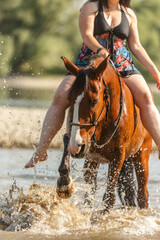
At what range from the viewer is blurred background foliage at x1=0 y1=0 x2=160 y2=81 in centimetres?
4150

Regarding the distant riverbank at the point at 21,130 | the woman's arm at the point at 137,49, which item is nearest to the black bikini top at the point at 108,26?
the woman's arm at the point at 137,49

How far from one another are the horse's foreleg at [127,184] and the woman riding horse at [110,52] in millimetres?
737

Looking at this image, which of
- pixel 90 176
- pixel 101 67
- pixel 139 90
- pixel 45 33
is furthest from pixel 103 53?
pixel 45 33

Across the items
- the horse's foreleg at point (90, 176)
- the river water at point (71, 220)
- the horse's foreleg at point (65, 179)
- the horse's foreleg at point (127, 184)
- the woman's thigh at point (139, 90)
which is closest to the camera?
the horse's foreleg at point (65, 179)

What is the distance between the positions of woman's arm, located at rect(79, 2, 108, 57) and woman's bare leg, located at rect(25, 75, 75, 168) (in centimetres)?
39

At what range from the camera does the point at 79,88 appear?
4895 mm

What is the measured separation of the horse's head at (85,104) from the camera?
190 inches

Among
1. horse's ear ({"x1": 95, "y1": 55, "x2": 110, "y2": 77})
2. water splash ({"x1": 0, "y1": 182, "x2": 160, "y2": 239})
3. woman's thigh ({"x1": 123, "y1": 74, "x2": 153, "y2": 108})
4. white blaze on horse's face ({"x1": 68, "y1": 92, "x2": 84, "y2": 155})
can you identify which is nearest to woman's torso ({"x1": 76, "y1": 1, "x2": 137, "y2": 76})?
woman's thigh ({"x1": 123, "y1": 74, "x2": 153, "y2": 108})

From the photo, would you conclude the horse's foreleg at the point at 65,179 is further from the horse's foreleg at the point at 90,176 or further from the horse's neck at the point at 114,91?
the horse's foreleg at the point at 90,176

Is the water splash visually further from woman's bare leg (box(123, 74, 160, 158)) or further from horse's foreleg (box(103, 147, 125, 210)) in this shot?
woman's bare leg (box(123, 74, 160, 158))

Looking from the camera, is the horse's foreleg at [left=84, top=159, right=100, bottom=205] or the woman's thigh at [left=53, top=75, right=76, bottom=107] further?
the horse's foreleg at [left=84, top=159, right=100, bottom=205]

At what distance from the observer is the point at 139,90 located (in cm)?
577

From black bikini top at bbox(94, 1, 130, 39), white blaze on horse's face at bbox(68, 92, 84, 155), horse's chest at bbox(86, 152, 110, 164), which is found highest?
black bikini top at bbox(94, 1, 130, 39)

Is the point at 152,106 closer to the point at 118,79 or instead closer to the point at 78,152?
the point at 118,79
